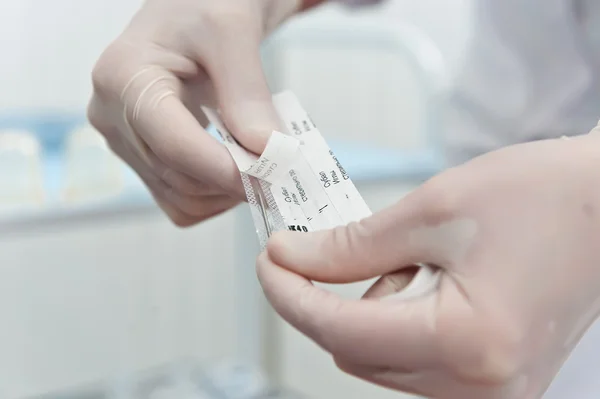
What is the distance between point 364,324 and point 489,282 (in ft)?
0.17

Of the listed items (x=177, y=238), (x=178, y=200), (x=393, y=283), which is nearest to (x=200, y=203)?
(x=178, y=200)

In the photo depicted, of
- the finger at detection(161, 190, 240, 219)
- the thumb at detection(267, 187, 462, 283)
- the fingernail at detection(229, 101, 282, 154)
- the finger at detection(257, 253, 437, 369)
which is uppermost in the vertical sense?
the fingernail at detection(229, 101, 282, 154)

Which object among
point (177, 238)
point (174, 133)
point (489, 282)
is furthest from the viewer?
point (177, 238)

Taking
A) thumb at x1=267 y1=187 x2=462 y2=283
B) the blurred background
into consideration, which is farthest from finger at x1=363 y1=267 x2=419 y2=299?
the blurred background

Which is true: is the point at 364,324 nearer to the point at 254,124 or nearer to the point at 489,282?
the point at 489,282

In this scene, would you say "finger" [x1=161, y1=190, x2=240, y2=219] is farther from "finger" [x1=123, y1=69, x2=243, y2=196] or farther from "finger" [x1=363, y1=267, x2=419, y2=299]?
"finger" [x1=363, y1=267, x2=419, y2=299]

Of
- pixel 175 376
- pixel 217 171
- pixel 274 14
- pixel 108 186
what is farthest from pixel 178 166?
pixel 175 376

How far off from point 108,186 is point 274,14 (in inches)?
13.8

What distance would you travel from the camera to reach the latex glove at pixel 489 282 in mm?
251

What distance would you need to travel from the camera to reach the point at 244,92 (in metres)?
0.39

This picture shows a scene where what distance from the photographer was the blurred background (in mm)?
928

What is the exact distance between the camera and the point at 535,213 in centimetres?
26

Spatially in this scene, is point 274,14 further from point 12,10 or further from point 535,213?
point 12,10

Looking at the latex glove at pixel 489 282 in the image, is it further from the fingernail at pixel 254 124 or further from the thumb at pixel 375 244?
the fingernail at pixel 254 124
